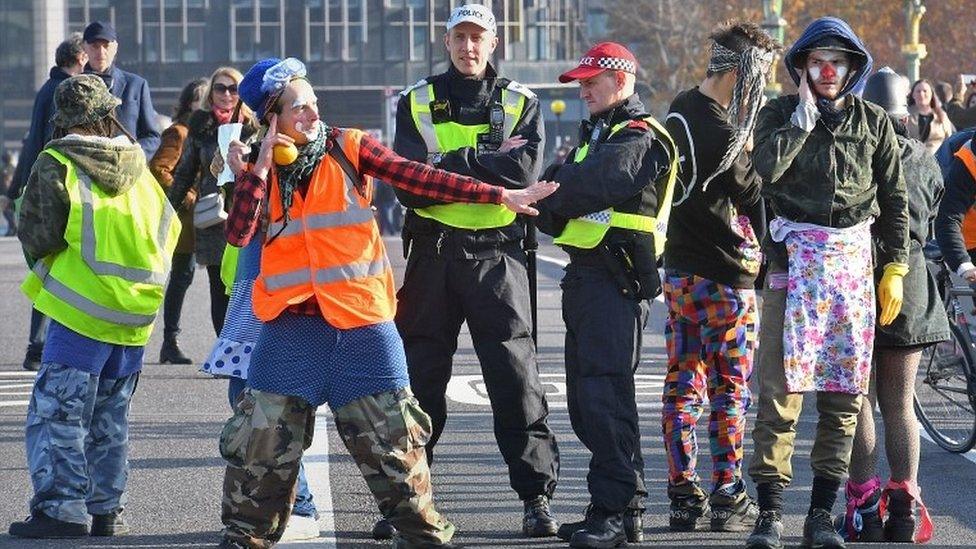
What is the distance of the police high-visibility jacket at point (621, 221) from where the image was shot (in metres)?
7.55

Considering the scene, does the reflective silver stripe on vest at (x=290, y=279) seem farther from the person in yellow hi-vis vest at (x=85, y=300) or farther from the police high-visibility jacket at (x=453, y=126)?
the person in yellow hi-vis vest at (x=85, y=300)

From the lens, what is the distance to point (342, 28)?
10075 cm

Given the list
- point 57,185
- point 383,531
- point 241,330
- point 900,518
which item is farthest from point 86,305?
point 900,518

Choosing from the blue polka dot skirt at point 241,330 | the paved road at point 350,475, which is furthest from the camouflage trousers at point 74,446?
the blue polka dot skirt at point 241,330

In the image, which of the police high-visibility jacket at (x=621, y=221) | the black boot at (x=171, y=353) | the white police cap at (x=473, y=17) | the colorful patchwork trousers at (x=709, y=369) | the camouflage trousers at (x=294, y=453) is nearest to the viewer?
the camouflage trousers at (x=294, y=453)

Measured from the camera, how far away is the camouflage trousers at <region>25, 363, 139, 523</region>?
303 inches

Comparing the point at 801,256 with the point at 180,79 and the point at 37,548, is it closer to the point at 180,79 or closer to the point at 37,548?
the point at 37,548

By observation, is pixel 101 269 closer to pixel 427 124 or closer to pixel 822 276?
pixel 427 124

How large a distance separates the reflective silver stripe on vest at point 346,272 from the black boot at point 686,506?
68.4 inches

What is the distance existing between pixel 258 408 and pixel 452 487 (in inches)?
87.0

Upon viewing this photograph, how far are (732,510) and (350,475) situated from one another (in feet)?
6.56

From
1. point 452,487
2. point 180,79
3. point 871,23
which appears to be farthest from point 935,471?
point 180,79

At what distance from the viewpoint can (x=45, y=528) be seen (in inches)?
303

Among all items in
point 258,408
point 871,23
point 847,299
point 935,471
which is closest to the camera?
point 258,408
